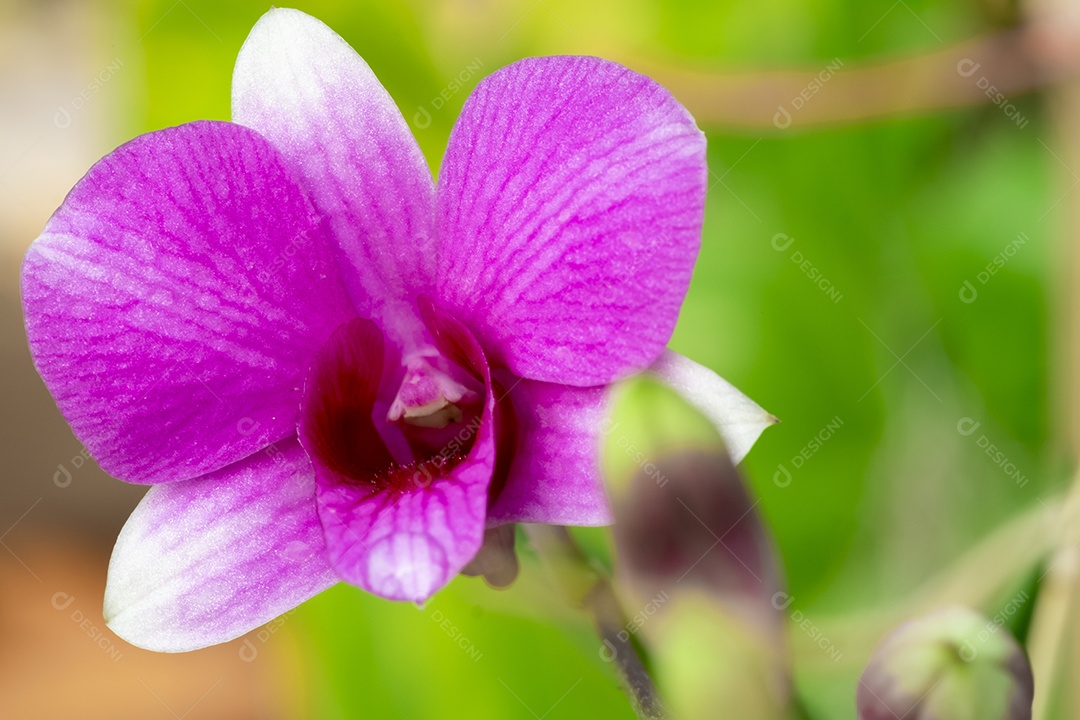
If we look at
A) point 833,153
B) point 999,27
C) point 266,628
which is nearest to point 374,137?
point 266,628

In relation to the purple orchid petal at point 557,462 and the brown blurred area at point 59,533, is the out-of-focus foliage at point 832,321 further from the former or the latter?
the purple orchid petal at point 557,462

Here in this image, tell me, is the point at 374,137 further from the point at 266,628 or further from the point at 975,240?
the point at 975,240

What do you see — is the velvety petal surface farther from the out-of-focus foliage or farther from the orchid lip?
the out-of-focus foliage

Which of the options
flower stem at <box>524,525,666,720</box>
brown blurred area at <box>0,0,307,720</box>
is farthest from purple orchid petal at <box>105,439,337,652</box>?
brown blurred area at <box>0,0,307,720</box>

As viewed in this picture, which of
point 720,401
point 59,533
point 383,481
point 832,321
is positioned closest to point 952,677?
point 720,401

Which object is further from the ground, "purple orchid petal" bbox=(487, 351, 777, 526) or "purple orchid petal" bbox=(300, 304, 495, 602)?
"purple orchid petal" bbox=(487, 351, 777, 526)

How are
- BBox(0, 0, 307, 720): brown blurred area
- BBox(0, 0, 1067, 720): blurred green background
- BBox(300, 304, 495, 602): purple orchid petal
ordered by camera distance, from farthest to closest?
BBox(0, 0, 307, 720): brown blurred area, BBox(0, 0, 1067, 720): blurred green background, BBox(300, 304, 495, 602): purple orchid petal

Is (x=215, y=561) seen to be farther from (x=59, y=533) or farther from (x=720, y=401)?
(x=59, y=533)
